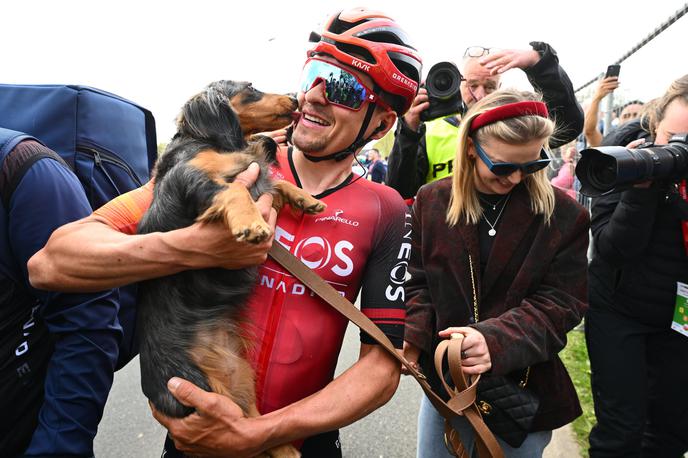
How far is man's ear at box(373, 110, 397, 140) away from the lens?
1.88 m

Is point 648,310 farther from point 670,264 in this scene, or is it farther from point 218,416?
point 218,416

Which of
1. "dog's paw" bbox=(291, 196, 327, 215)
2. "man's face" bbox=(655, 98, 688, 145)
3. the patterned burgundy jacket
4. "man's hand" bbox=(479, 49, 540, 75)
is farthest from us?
"man's hand" bbox=(479, 49, 540, 75)

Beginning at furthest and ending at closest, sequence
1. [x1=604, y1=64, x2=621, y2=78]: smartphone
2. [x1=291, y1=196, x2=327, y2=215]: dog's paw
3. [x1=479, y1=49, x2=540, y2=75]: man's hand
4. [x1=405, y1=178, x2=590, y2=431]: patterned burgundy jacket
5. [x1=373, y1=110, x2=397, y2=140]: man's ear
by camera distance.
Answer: [x1=604, y1=64, x2=621, y2=78]: smartphone
[x1=479, y1=49, x2=540, y2=75]: man's hand
[x1=373, y1=110, x2=397, y2=140]: man's ear
[x1=405, y1=178, x2=590, y2=431]: patterned burgundy jacket
[x1=291, y1=196, x2=327, y2=215]: dog's paw

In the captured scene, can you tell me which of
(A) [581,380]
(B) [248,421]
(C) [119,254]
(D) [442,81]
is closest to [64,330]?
(C) [119,254]

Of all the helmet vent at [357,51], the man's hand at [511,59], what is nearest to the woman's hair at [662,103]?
the man's hand at [511,59]

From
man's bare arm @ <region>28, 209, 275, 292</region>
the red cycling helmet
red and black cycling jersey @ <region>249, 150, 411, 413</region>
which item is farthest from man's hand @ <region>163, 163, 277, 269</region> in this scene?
the red cycling helmet

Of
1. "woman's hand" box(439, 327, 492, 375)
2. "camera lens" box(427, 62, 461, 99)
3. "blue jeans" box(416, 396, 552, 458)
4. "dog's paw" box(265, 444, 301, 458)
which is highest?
"camera lens" box(427, 62, 461, 99)

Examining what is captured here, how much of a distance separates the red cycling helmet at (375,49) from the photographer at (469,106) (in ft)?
3.20

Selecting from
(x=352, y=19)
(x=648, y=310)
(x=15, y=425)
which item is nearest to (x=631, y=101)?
(x=648, y=310)

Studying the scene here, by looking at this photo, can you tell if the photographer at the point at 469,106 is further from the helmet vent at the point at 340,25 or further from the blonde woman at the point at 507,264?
the helmet vent at the point at 340,25

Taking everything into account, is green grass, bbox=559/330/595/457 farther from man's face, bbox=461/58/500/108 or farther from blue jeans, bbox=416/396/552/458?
man's face, bbox=461/58/500/108

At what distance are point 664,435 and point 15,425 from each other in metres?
3.27

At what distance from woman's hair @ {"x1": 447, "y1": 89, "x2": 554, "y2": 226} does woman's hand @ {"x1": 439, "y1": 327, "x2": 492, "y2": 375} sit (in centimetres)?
52

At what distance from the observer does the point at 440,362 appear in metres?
1.72
